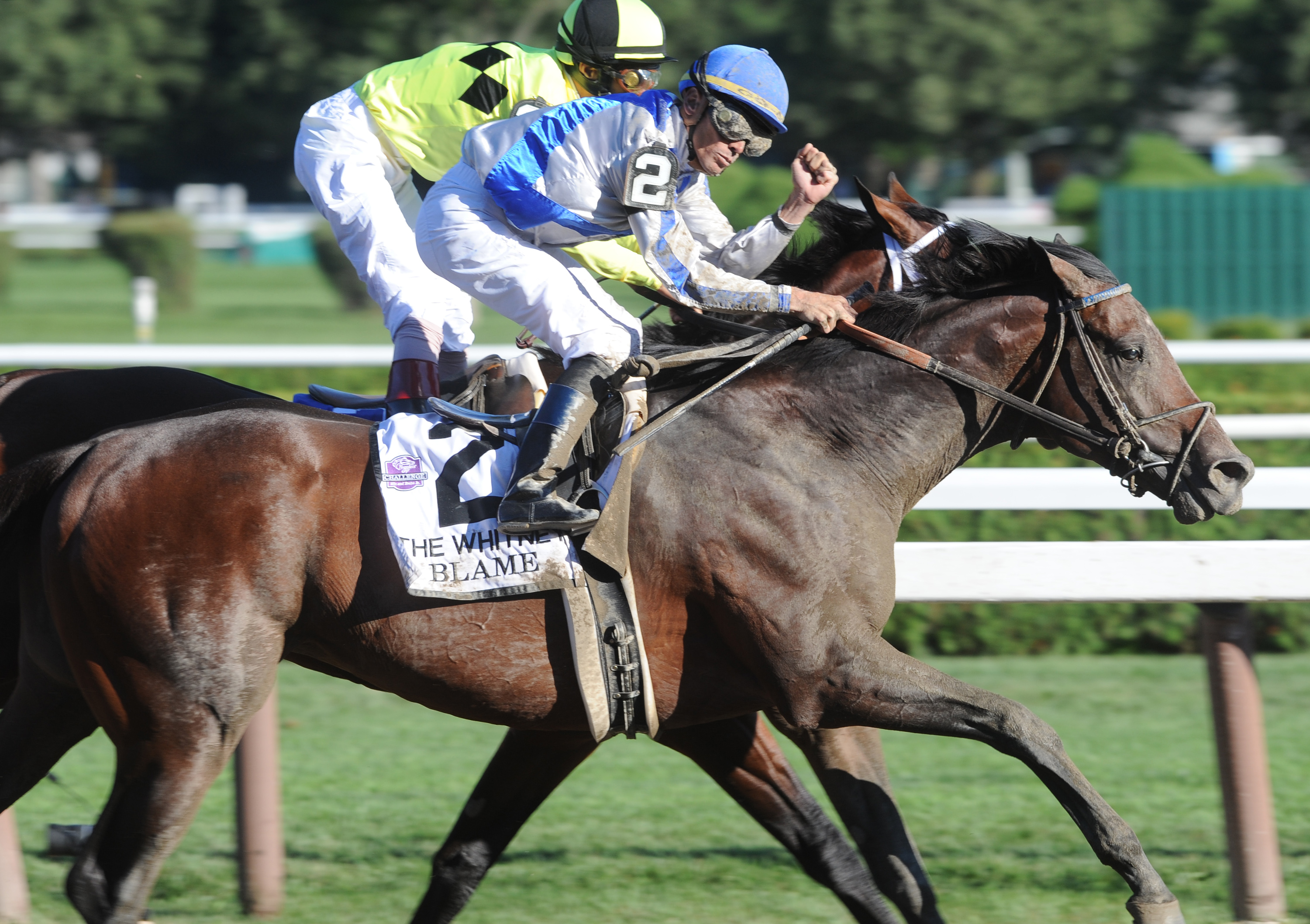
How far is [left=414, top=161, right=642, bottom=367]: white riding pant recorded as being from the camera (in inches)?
129

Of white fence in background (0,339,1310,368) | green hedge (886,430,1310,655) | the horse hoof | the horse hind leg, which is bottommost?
green hedge (886,430,1310,655)

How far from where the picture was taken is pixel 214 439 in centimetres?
319

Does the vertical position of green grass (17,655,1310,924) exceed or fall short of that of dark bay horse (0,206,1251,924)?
it falls short

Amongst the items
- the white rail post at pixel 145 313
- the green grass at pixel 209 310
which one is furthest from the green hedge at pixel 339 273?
the white rail post at pixel 145 313

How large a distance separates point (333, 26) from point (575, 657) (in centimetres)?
2743

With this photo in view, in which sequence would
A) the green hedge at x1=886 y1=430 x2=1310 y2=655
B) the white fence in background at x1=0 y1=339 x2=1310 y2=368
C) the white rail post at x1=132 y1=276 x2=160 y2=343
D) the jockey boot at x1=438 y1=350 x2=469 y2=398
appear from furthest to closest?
1. the white rail post at x1=132 y1=276 x2=160 y2=343
2. the white fence in background at x1=0 y1=339 x2=1310 y2=368
3. the green hedge at x1=886 y1=430 x2=1310 y2=655
4. the jockey boot at x1=438 y1=350 x2=469 y2=398

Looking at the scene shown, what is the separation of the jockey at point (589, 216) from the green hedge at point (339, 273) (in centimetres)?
2002

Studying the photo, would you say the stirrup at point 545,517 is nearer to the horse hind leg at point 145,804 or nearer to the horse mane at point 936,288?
the horse mane at point 936,288

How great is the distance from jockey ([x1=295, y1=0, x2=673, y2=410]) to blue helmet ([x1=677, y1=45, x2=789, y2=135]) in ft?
1.62

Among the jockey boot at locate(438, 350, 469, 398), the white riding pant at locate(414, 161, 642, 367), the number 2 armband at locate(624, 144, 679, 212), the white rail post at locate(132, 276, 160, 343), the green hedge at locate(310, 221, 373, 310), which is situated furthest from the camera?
the green hedge at locate(310, 221, 373, 310)

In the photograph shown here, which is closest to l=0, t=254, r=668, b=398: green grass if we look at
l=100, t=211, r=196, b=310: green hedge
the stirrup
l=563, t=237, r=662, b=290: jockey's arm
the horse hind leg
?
l=100, t=211, r=196, b=310: green hedge

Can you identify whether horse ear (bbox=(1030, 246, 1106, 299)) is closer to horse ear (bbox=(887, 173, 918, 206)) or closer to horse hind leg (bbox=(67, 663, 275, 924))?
horse ear (bbox=(887, 173, 918, 206))

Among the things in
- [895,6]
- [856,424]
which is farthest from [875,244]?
[895,6]

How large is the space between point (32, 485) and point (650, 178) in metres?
1.47
